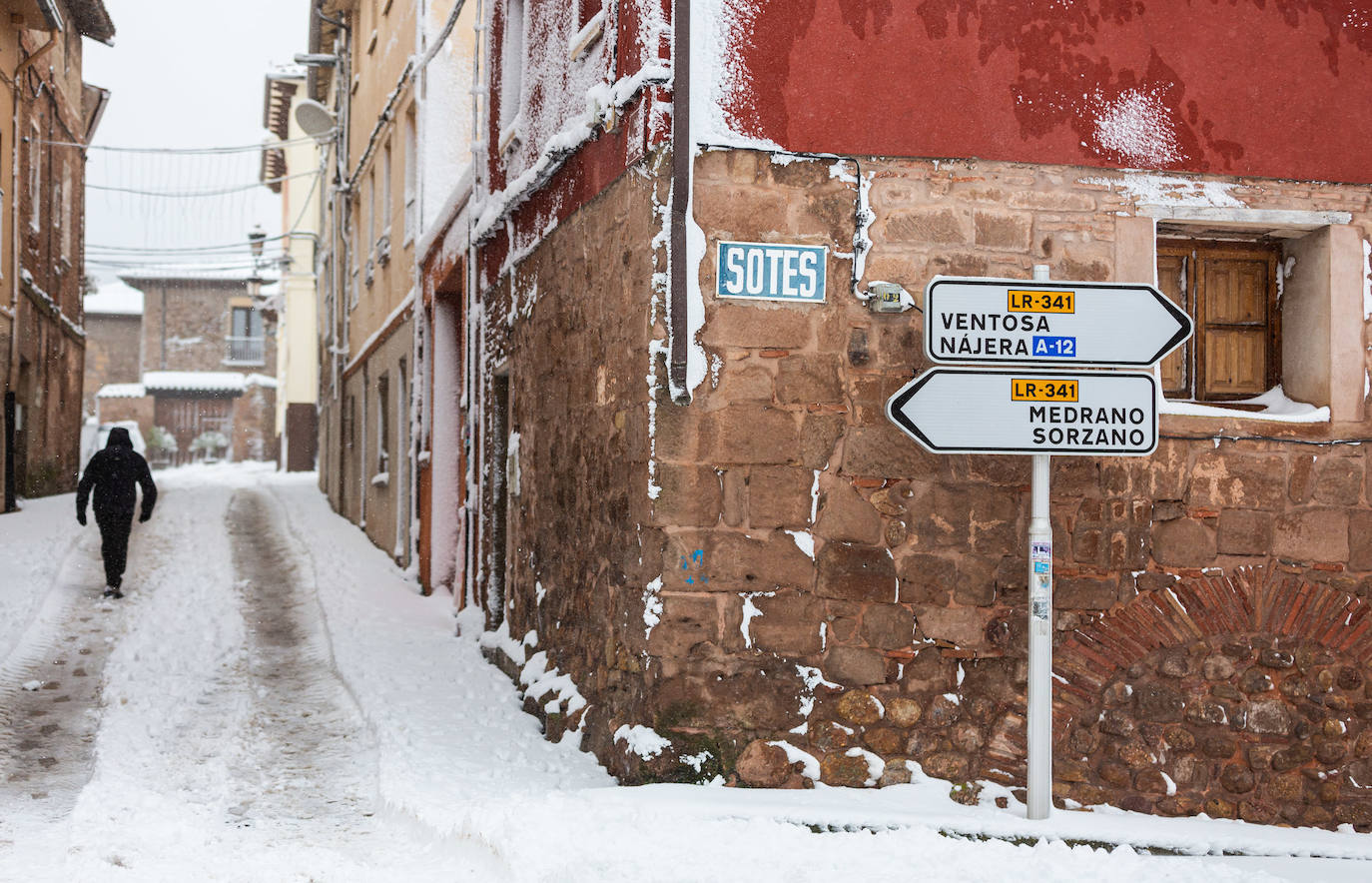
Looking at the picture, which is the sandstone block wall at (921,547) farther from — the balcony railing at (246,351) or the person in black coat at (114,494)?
the balcony railing at (246,351)

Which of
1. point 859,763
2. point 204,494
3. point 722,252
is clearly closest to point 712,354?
point 722,252

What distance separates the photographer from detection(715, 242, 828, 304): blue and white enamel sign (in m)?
5.46

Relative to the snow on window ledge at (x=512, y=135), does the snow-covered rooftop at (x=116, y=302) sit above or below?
above

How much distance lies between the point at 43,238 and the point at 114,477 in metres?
8.42

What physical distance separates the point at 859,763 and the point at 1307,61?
3885 mm

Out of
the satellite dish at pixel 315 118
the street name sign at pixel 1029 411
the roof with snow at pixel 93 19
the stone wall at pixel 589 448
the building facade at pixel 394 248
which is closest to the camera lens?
the street name sign at pixel 1029 411

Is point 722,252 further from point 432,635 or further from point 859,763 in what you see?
point 432,635

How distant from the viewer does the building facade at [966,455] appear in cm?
544

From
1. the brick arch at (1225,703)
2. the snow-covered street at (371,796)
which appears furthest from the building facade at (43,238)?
the brick arch at (1225,703)

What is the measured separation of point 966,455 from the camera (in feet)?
18.5

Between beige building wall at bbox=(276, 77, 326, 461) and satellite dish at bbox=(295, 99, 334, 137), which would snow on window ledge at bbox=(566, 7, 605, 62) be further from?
beige building wall at bbox=(276, 77, 326, 461)

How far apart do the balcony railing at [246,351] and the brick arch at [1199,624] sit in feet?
141

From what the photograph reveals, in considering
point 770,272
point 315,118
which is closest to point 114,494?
point 770,272

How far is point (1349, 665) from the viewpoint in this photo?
584 centimetres
